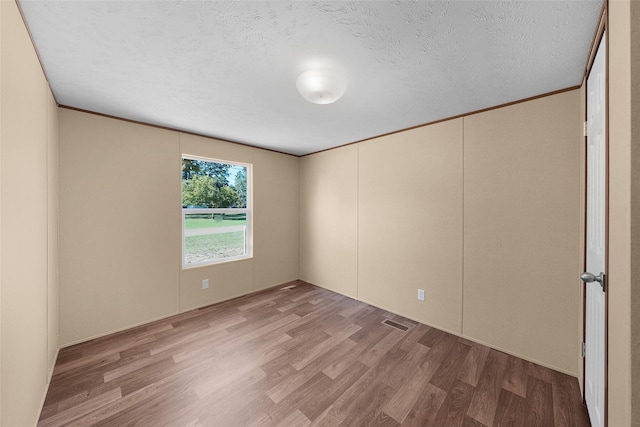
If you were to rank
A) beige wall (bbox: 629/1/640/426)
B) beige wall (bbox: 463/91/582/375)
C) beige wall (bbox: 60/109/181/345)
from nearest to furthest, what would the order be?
beige wall (bbox: 629/1/640/426)
beige wall (bbox: 463/91/582/375)
beige wall (bbox: 60/109/181/345)

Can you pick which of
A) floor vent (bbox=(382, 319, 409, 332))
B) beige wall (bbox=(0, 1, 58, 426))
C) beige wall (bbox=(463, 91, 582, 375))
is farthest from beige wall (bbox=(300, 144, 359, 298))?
beige wall (bbox=(0, 1, 58, 426))

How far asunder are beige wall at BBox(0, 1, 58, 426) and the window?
1344mm

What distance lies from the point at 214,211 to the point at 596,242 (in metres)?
3.65

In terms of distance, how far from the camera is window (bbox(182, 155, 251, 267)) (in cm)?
315

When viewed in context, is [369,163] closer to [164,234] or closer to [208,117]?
[208,117]

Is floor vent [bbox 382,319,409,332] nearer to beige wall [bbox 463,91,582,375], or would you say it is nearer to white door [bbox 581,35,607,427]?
beige wall [bbox 463,91,582,375]

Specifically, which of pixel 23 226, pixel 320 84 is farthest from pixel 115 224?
pixel 320 84

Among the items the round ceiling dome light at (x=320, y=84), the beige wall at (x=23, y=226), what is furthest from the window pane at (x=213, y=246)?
the round ceiling dome light at (x=320, y=84)

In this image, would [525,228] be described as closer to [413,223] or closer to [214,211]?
[413,223]

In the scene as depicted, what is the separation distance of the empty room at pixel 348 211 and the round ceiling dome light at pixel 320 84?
0.02 m

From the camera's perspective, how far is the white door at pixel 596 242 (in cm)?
122

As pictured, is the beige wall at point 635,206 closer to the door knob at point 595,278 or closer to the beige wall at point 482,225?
the door knob at point 595,278

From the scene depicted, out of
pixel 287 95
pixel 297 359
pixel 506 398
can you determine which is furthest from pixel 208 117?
pixel 506 398

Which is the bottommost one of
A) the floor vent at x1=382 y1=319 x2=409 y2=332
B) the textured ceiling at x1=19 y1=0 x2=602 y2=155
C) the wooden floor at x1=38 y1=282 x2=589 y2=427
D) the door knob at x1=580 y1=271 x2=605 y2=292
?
the wooden floor at x1=38 y1=282 x2=589 y2=427
